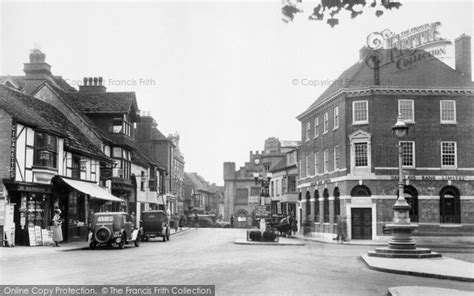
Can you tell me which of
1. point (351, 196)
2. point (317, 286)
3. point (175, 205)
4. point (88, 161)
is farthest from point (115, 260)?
point (175, 205)

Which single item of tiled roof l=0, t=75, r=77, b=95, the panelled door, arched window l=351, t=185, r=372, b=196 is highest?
tiled roof l=0, t=75, r=77, b=95

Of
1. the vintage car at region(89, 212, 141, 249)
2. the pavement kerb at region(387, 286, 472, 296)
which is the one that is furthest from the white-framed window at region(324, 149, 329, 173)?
the pavement kerb at region(387, 286, 472, 296)

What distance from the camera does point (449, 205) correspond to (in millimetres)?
38094

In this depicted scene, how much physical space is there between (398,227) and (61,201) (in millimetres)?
18228

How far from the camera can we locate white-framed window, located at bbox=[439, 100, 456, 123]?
38812 millimetres

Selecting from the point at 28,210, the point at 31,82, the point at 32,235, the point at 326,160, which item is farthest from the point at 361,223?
the point at 31,82

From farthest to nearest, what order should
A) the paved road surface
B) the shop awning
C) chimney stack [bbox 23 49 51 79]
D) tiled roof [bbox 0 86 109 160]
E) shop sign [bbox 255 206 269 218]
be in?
1. chimney stack [bbox 23 49 51 79]
2. shop sign [bbox 255 206 269 218]
3. the shop awning
4. tiled roof [bbox 0 86 109 160]
5. the paved road surface

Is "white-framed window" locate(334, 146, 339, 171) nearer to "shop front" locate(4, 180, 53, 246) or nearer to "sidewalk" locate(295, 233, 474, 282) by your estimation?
"sidewalk" locate(295, 233, 474, 282)

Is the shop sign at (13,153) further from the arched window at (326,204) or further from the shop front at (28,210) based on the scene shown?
the arched window at (326,204)

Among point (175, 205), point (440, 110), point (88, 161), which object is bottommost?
point (175, 205)

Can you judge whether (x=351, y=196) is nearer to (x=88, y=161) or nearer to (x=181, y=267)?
(x=88, y=161)

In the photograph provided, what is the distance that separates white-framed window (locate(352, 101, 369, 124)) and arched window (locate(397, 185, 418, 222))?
5.67m

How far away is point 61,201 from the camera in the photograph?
1181 inches

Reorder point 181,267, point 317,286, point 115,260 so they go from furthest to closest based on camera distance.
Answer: point 115,260 < point 181,267 < point 317,286
